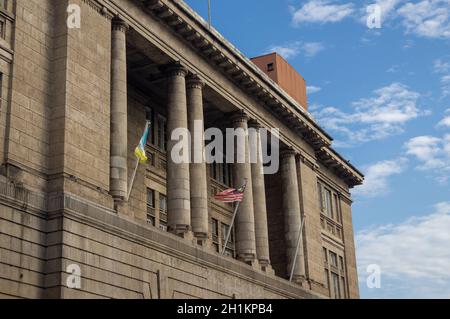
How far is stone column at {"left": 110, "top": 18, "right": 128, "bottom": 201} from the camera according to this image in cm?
3538

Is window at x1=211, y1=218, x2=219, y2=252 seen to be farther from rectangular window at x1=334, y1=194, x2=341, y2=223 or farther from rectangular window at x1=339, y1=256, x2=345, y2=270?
rectangular window at x1=334, y1=194, x2=341, y2=223

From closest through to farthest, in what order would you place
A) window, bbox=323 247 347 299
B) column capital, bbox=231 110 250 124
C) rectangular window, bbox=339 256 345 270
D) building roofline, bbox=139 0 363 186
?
building roofline, bbox=139 0 363 186 < column capital, bbox=231 110 250 124 < window, bbox=323 247 347 299 < rectangular window, bbox=339 256 345 270

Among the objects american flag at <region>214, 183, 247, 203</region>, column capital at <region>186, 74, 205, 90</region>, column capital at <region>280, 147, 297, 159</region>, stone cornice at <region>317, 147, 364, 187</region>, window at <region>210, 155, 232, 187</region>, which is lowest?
american flag at <region>214, 183, 247, 203</region>

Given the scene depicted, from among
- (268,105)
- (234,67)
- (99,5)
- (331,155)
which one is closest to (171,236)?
(99,5)

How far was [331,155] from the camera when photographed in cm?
6438

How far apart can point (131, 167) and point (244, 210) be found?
8337 mm

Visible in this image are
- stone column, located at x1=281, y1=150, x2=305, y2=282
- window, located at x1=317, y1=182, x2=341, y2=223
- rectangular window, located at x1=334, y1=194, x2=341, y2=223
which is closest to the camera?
stone column, located at x1=281, y1=150, x2=305, y2=282

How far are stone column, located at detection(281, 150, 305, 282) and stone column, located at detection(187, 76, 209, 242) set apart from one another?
43.1ft

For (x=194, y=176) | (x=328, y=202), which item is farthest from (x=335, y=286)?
(x=194, y=176)

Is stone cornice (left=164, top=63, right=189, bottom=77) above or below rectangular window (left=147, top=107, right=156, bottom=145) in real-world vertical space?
above

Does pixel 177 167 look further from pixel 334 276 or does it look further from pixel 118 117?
pixel 334 276

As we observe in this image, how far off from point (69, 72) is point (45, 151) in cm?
393

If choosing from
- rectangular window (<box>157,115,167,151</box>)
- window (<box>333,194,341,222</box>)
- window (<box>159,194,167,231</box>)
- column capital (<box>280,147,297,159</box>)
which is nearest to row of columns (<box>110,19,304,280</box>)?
column capital (<box>280,147,297,159</box>)
